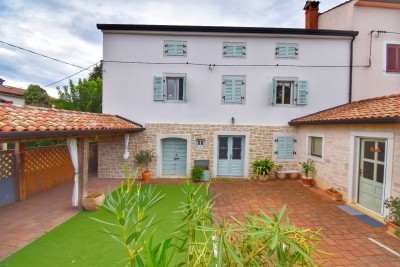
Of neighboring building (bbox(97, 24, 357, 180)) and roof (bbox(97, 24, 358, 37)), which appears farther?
neighboring building (bbox(97, 24, 357, 180))

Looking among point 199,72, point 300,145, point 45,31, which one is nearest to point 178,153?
point 199,72

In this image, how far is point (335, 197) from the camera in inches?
281

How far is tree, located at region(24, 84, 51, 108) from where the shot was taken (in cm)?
1583

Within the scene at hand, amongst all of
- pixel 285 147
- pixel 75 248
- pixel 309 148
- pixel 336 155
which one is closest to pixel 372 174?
pixel 336 155

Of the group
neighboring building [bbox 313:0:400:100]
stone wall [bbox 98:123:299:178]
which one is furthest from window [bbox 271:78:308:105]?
neighboring building [bbox 313:0:400:100]

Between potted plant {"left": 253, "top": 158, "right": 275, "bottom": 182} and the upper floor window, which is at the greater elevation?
the upper floor window

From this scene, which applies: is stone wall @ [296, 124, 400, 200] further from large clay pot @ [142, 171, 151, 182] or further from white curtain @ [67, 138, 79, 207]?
white curtain @ [67, 138, 79, 207]

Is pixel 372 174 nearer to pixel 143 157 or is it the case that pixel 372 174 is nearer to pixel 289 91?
pixel 289 91

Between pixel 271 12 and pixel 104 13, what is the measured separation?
827 cm

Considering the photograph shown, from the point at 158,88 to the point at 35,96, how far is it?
39.5ft

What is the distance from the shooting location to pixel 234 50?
32.6 feet

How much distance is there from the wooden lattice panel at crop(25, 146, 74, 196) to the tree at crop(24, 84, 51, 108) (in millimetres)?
10124

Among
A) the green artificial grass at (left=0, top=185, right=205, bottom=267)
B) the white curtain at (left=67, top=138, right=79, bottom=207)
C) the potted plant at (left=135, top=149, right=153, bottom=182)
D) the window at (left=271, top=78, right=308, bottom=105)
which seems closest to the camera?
the green artificial grass at (left=0, top=185, right=205, bottom=267)

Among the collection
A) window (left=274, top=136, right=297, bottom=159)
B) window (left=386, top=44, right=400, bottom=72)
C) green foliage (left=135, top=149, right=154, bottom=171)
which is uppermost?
window (left=386, top=44, right=400, bottom=72)
